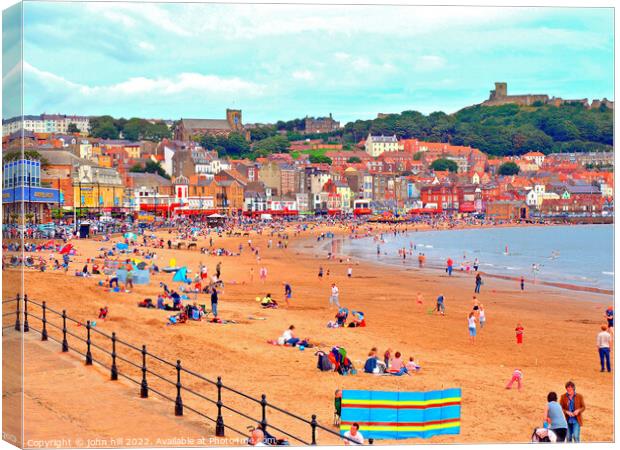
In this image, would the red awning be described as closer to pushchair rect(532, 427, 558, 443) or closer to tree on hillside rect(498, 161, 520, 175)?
tree on hillside rect(498, 161, 520, 175)

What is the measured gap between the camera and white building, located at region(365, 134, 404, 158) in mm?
119056

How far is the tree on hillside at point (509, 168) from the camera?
88750 millimetres

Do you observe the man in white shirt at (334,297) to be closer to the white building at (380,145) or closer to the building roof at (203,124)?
the white building at (380,145)

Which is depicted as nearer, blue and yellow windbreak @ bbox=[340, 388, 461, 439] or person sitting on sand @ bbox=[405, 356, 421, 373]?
blue and yellow windbreak @ bbox=[340, 388, 461, 439]

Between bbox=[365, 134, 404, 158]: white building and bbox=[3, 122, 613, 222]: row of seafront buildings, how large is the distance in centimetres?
14

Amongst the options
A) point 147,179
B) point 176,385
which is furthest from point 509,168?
point 176,385

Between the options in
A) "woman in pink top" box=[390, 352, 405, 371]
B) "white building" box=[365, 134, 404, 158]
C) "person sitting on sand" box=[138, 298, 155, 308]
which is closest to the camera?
"woman in pink top" box=[390, 352, 405, 371]

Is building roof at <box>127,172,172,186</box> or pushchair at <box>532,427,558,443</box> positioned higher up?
building roof at <box>127,172,172,186</box>

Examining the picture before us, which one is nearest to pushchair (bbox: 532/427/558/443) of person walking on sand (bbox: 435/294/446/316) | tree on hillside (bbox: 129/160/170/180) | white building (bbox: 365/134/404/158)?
person walking on sand (bbox: 435/294/446/316)

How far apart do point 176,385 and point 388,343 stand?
867cm

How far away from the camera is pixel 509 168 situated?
3617 inches

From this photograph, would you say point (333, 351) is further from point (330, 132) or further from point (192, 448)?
point (330, 132)

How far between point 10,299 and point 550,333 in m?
14.2

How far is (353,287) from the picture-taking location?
30.6 m
